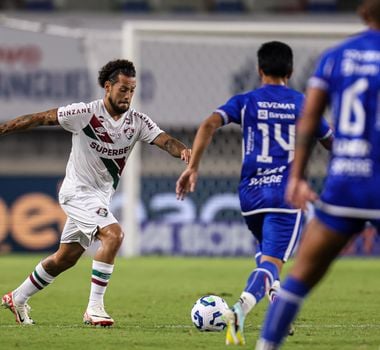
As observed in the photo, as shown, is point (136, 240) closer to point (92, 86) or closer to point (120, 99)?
→ point (92, 86)

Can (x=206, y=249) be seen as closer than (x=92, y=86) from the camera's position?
Yes

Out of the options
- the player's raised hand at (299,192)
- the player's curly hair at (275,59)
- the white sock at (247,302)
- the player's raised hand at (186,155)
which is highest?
the player's curly hair at (275,59)

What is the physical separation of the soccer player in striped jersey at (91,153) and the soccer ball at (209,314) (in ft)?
3.15

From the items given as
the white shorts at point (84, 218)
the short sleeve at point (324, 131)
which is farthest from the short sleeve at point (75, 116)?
the short sleeve at point (324, 131)

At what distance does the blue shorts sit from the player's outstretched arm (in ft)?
3.04

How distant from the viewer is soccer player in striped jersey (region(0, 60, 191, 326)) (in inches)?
338

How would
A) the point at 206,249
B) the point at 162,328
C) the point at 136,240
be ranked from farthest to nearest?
the point at 206,249 → the point at 136,240 → the point at 162,328

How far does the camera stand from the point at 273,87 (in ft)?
25.1

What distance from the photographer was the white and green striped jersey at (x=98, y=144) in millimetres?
8766

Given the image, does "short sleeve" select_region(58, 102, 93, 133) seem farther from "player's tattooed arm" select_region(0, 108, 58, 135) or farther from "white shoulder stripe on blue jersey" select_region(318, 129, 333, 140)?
"white shoulder stripe on blue jersey" select_region(318, 129, 333, 140)

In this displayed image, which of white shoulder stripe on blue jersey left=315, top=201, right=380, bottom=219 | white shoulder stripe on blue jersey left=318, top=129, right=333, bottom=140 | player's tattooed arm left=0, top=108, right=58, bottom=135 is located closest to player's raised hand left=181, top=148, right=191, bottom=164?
player's tattooed arm left=0, top=108, right=58, bottom=135

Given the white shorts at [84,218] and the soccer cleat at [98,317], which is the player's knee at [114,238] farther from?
the soccer cleat at [98,317]

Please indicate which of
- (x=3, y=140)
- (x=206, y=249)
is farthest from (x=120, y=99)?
(x=3, y=140)

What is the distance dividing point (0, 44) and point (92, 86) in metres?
2.22
